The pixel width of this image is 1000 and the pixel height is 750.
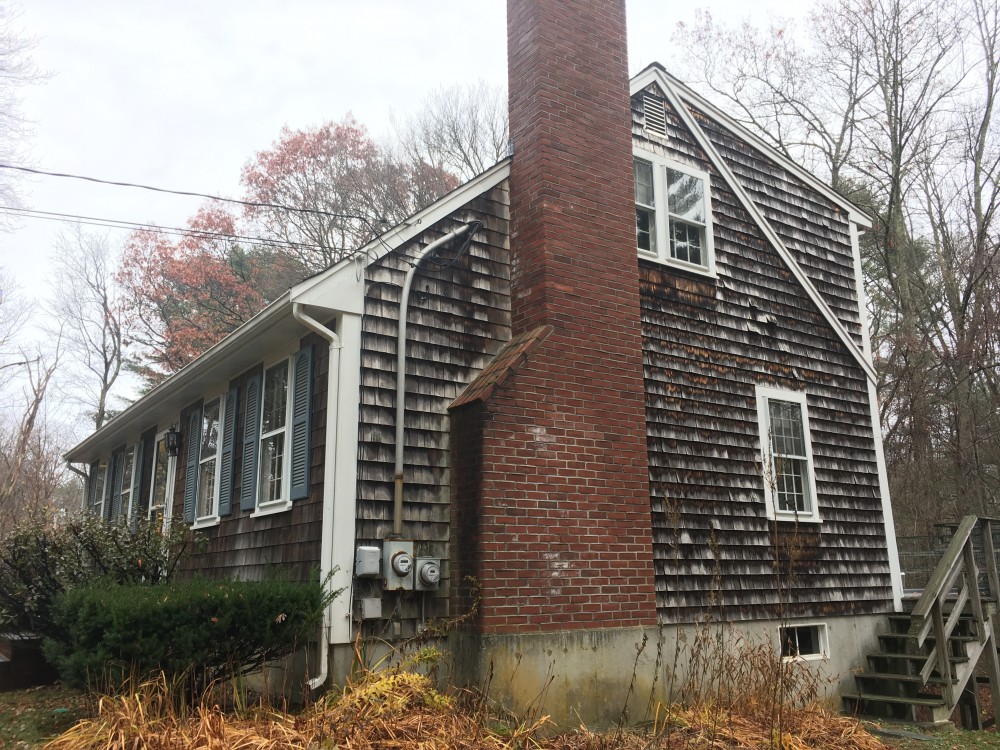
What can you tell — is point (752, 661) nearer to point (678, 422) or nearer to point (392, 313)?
point (678, 422)

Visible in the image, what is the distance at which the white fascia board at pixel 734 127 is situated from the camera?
10.1 m

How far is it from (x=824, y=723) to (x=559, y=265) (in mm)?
4904

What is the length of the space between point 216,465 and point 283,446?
7.17 ft

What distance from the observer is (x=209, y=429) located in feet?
36.0

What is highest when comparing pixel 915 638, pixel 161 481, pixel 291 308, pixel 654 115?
pixel 654 115

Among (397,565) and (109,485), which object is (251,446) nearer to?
(397,565)

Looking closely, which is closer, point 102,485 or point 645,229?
point 645,229

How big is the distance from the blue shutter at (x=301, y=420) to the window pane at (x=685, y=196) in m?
4.77

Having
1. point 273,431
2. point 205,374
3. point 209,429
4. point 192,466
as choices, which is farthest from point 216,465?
point 273,431

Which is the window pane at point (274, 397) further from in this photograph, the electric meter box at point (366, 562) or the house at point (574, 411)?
the electric meter box at point (366, 562)

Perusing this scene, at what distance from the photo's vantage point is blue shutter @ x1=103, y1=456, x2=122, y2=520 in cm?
1522

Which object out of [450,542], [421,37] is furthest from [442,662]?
[421,37]

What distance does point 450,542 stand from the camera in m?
7.52

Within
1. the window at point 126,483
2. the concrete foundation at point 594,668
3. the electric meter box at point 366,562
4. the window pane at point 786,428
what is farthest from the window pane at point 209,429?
the window pane at point 786,428
